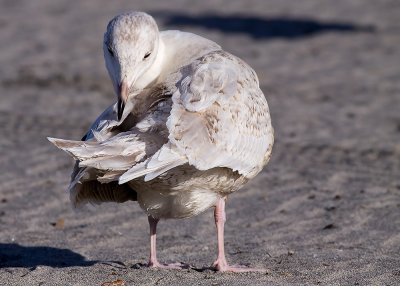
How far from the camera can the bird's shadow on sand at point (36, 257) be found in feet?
20.9

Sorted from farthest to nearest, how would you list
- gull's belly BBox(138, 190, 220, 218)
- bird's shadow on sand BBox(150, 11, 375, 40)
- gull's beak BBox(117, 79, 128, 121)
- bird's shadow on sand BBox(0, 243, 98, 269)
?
bird's shadow on sand BBox(150, 11, 375, 40)
bird's shadow on sand BBox(0, 243, 98, 269)
gull's belly BBox(138, 190, 220, 218)
gull's beak BBox(117, 79, 128, 121)

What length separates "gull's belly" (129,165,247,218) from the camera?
5.45m

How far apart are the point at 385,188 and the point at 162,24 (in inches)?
399

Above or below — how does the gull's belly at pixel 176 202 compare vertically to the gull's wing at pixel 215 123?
below

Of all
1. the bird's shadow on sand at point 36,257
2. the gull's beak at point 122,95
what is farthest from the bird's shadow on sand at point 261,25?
the gull's beak at point 122,95

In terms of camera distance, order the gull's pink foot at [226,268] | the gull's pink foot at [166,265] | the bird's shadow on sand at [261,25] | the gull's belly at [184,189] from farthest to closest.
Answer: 1. the bird's shadow on sand at [261,25]
2. the gull's pink foot at [166,265]
3. the gull's pink foot at [226,268]
4. the gull's belly at [184,189]

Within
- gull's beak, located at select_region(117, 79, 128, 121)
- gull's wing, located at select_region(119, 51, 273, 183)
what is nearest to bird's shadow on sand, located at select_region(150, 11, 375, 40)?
gull's wing, located at select_region(119, 51, 273, 183)

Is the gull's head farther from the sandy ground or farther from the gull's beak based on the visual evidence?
the sandy ground

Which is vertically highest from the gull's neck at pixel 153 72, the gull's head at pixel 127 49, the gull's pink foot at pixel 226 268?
the gull's head at pixel 127 49

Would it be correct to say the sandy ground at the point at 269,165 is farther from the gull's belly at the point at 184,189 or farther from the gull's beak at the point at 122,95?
the gull's beak at the point at 122,95

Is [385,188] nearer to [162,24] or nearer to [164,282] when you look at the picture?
[164,282]

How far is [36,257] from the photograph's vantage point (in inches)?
261

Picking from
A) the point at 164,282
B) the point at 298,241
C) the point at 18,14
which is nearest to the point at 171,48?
the point at 164,282

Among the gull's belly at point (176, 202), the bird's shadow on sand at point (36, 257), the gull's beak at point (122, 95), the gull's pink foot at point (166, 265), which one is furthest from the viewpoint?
the bird's shadow on sand at point (36, 257)
